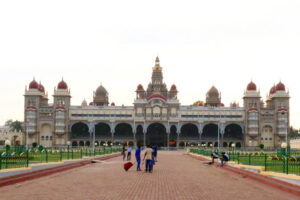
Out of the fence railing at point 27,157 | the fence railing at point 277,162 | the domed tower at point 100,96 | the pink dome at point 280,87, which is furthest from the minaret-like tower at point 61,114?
the fence railing at point 277,162

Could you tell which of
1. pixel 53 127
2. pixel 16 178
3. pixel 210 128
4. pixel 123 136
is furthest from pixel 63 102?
pixel 16 178

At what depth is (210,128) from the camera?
99.9 meters

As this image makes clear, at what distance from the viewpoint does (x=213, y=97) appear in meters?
108

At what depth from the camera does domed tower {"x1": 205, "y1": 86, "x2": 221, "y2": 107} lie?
353 feet

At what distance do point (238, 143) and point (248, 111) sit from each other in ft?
25.7

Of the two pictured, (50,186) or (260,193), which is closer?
(260,193)

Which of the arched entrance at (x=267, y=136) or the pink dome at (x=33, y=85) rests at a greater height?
the pink dome at (x=33, y=85)

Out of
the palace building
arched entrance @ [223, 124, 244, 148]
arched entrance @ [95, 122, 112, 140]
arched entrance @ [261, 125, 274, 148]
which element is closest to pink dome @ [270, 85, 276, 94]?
the palace building

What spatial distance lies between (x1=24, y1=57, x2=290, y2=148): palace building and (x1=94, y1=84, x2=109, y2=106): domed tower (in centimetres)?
1085

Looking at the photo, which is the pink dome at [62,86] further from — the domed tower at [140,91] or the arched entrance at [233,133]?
the arched entrance at [233,133]

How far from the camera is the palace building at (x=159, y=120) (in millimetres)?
91312

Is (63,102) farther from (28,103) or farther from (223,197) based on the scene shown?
(223,197)

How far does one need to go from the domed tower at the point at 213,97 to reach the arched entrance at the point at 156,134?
1590 cm

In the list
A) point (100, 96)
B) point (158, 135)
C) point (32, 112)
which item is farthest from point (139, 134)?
point (32, 112)
